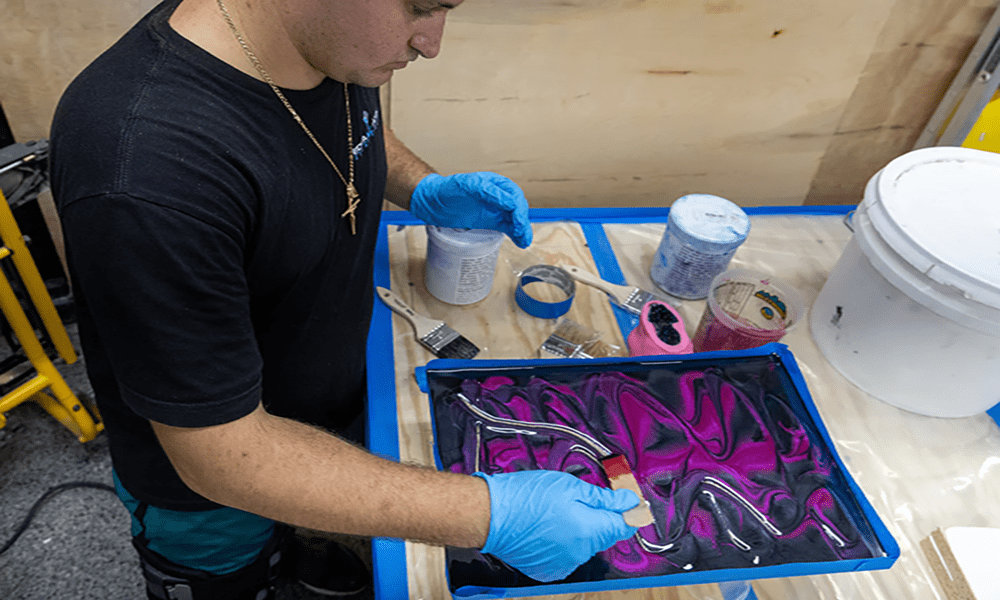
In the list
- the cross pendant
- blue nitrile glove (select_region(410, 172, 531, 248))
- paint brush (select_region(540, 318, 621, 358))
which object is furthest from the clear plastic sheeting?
the cross pendant

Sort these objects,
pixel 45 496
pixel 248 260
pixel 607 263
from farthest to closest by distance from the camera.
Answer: pixel 45 496 → pixel 607 263 → pixel 248 260

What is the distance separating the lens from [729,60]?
1353 mm

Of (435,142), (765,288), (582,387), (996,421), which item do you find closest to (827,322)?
(765,288)

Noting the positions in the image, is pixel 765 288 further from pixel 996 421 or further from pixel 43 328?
pixel 43 328

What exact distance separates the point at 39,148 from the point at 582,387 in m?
1.07

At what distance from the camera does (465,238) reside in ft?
3.44

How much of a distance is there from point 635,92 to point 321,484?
1.05 metres

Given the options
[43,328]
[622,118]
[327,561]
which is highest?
[622,118]

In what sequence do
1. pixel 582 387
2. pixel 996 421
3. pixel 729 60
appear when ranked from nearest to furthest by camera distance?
pixel 582 387, pixel 996 421, pixel 729 60

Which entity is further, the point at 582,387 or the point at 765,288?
the point at 765,288

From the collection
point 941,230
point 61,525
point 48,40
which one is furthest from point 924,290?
point 61,525

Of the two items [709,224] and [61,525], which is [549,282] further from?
[61,525]

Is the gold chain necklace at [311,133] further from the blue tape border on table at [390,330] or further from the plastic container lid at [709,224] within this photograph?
the plastic container lid at [709,224]

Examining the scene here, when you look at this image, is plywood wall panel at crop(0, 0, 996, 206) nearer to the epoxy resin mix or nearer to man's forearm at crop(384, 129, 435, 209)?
man's forearm at crop(384, 129, 435, 209)
